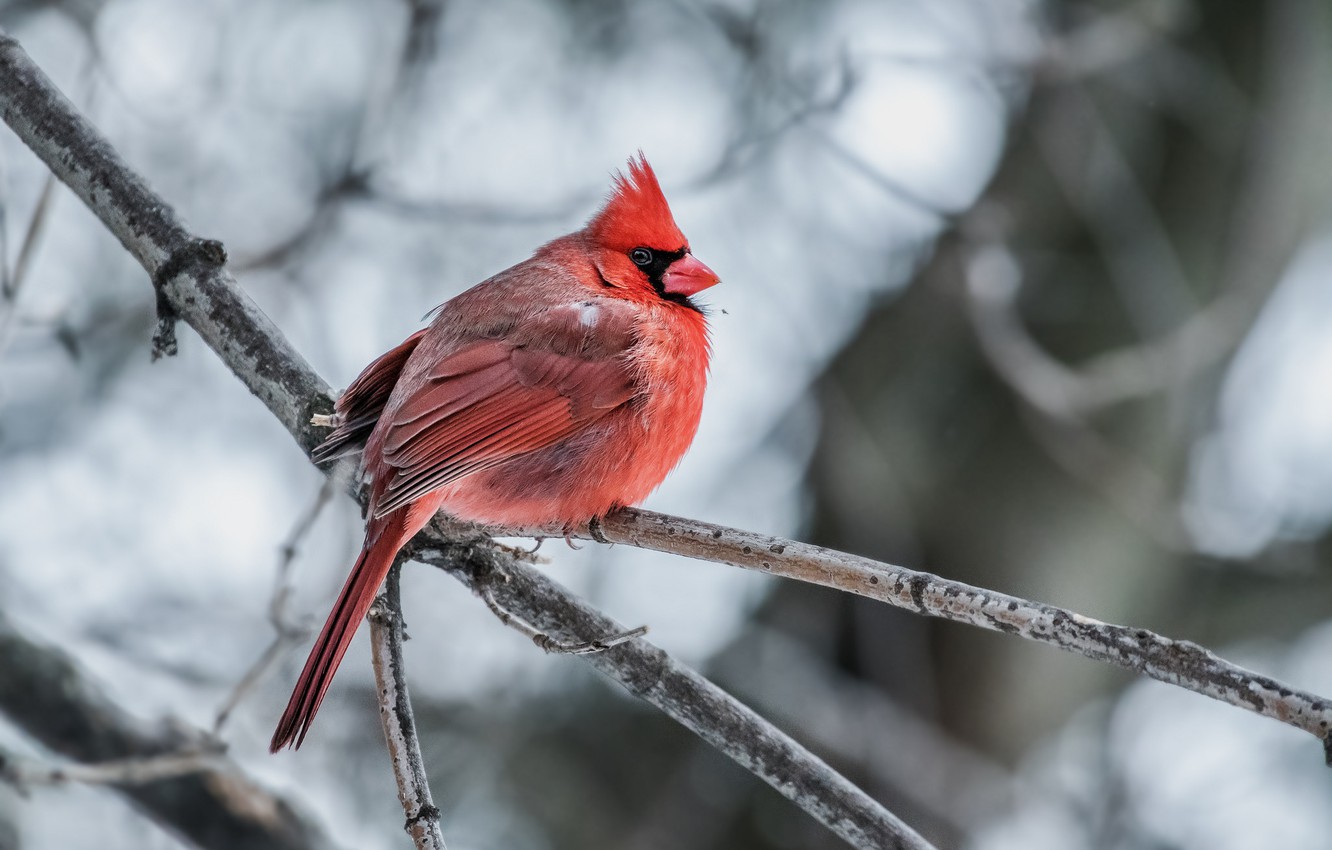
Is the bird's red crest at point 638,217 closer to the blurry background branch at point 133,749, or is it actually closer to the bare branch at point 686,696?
the bare branch at point 686,696

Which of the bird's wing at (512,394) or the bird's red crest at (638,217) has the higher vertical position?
the bird's red crest at (638,217)

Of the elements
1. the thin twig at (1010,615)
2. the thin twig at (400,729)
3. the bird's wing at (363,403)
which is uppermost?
the bird's wing at (363,403)

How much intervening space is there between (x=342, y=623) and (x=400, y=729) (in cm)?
29

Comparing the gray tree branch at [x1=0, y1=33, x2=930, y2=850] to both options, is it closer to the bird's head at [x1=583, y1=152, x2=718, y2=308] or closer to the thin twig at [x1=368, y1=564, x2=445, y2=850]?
the thin twig at [x1=368, y1=564, x2=445, y2=850]

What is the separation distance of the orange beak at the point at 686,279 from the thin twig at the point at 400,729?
1.13 m

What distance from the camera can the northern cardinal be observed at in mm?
2250

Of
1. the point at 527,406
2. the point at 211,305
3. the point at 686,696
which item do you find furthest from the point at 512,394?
the point at 686,696

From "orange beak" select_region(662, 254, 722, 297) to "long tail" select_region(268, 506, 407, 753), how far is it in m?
0.97

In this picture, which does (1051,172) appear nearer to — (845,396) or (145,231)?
(845,396)

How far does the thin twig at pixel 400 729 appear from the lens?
1689mm

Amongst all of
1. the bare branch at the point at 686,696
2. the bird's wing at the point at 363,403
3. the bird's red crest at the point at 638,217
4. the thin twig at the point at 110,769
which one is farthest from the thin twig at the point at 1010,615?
the bird's red crest at the point at 638,217

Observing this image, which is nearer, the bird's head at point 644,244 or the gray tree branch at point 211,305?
the gray tree branch at point 211,305

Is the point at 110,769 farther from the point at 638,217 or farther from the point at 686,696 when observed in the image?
the point at 638,217

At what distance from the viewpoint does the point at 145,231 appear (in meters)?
2.27
